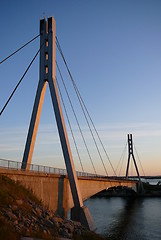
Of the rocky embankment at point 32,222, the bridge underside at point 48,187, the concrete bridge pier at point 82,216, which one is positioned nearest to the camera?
the rocky embankment at point 32,222

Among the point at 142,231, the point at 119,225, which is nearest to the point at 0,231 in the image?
the point at 142,231

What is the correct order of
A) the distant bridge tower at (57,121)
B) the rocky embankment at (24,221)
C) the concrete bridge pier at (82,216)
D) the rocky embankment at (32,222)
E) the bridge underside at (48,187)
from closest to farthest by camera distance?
1. the rocky embankment at (24,221)
2. the rocky embankment at (32,222)
3. the bridge underside at (48,187)
4. the concrete bridge pier at (82,216)
5. the distant bridge tower at (57,121)

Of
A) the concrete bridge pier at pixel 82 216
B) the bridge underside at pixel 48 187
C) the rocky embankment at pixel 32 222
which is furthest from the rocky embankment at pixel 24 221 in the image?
the concrete bridge pier at pixel 82 216

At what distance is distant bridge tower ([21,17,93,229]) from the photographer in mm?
22516

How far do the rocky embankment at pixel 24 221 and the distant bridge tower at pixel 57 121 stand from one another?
7255 millimetres

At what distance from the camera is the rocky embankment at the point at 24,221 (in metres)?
9.38

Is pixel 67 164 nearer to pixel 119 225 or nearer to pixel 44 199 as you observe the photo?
pixel 44 199

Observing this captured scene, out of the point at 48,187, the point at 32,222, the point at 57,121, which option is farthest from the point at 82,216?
the point at 32,222

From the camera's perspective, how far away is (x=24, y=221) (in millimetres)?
10742

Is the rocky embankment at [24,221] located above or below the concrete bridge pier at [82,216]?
above

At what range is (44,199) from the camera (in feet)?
66.3

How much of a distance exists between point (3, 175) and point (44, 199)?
19.1 feet

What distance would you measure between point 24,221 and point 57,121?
13068 mm

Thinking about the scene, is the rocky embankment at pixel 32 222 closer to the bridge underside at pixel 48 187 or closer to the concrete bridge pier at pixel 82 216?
the bridge underside at pixel 48 187
